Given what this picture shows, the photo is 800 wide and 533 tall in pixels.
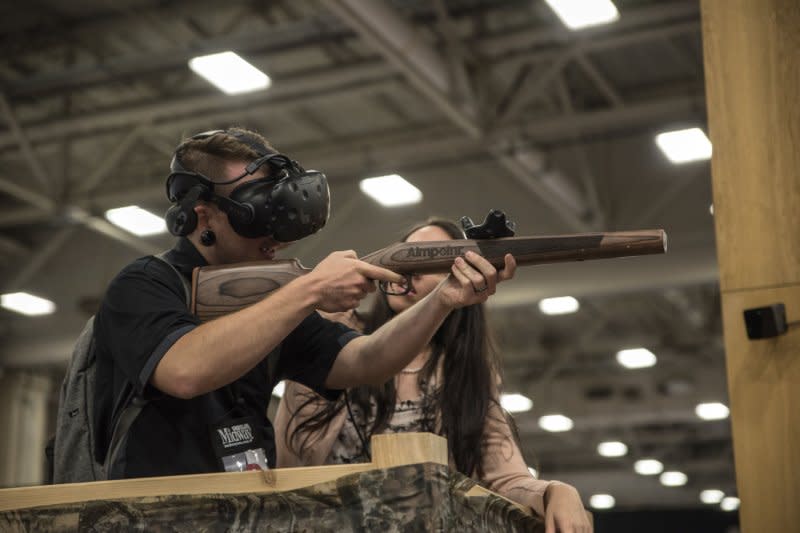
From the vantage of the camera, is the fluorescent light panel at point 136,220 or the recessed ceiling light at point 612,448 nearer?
the fluorescent light panel at point 136,220

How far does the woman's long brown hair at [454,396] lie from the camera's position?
9.49 feet

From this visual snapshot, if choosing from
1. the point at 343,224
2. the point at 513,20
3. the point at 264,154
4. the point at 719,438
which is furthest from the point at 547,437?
the point at 264,154

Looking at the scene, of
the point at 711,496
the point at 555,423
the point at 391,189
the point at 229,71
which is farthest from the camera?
the point at 711,496

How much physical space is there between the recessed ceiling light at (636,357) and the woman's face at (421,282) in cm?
1040

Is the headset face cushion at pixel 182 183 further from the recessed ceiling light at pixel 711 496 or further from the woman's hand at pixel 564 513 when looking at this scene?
the recessed ceiling light at pixel 711 496

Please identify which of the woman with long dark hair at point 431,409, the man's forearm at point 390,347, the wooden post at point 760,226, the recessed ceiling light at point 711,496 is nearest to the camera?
the man's forearm at point 390,347

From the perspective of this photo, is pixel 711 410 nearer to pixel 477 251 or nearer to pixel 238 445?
pixel 477 251

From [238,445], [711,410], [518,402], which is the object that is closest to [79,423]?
[238,445]

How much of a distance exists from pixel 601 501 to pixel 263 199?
848 inches

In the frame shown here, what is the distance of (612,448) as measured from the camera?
61.5ft

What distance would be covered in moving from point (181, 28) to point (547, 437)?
39.9 feet

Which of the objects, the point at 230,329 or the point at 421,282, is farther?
the point at 421,282

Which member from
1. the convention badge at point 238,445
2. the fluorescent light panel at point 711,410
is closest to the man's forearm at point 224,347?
the convention badge at point 238,445

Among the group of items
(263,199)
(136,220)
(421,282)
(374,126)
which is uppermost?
(374,126)
